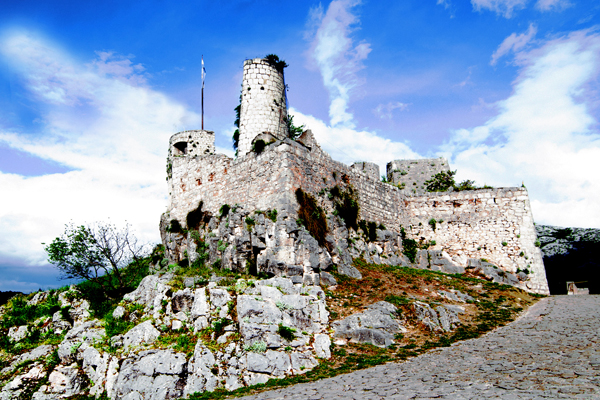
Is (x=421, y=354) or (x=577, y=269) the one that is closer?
(x=421, y=354)

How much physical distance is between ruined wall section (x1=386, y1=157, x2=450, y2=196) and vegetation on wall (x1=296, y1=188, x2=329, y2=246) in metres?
16.4

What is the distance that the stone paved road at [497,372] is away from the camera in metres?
A: 7.37

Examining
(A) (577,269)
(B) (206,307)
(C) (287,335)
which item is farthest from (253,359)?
(A) (577,269)

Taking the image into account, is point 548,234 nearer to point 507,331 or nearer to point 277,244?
point 507,331

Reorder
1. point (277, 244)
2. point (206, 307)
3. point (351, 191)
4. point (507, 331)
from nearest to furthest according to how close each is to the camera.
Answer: point (507, 331)
point (206, 307)
point (277, 244)
point (351, 191)

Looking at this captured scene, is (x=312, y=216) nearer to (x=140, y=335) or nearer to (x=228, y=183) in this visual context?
(x=228, y=183)

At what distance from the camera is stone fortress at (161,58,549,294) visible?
1873 cm

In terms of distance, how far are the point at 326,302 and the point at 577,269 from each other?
→ 3060cm

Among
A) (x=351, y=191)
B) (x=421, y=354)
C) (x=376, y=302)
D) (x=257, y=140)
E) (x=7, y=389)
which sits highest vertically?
(x=257, y=140)

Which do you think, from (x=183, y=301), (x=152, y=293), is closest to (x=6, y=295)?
(x=152, y=293)

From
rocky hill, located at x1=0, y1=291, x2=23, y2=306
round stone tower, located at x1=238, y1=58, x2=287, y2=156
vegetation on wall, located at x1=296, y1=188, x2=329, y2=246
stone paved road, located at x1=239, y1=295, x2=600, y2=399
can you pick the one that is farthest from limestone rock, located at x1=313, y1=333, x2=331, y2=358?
rocky hill, located at x1=0, y1=291, x2=23, y2=306

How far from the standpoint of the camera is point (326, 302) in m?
16.0

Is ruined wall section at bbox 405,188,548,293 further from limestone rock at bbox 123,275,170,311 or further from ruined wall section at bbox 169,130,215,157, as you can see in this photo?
limestone rock at bbox 123,275,170,311

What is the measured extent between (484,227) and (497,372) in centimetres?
1912
